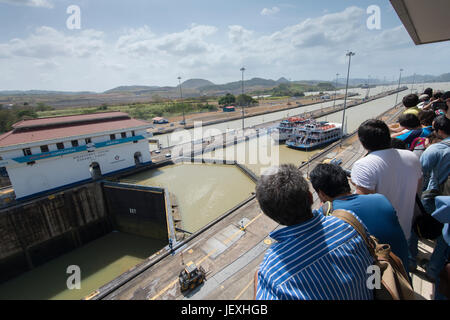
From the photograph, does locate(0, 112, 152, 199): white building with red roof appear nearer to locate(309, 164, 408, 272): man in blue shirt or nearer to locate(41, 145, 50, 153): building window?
locate(41, 145, 50, 153): building window

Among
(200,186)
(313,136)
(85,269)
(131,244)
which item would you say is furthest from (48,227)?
(313,136)

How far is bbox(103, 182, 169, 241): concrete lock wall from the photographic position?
1527cm

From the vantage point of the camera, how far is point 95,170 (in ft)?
58.7

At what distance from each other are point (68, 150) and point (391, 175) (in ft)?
62.6

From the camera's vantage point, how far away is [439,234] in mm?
2777

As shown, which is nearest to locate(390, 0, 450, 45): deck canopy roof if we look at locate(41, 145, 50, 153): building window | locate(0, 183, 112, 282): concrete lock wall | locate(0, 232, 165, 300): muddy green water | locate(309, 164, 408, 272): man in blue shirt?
locate(309, 164, 408, 272): man in blue shirt

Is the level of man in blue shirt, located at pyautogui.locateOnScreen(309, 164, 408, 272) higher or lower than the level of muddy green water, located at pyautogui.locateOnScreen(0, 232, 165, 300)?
higher

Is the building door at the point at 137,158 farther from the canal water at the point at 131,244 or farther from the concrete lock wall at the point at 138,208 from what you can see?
the concrete lock wall at the point at 138,208

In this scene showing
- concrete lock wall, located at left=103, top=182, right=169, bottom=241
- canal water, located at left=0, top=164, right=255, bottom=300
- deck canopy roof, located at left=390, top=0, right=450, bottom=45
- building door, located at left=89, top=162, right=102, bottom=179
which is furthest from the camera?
building door, located at left=89, top=162, right=102, bottom=179

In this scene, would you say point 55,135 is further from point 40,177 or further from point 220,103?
point 220,103

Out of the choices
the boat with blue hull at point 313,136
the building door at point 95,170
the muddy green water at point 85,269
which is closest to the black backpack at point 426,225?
A: the muddy green water at point 85,269

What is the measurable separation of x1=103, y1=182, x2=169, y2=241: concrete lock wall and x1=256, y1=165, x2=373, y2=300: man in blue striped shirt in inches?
562
